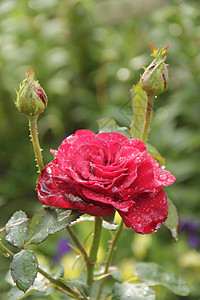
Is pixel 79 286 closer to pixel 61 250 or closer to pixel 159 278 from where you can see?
pixel 159 278

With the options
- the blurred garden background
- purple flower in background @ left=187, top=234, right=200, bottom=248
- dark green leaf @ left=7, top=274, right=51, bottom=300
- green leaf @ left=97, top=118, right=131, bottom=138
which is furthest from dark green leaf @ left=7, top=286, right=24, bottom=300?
purple flower in background @ left=187, top=234, right=200, bottom=248

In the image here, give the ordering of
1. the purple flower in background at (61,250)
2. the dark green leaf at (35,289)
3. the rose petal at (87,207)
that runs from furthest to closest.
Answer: the purple flower in background at (61,250) < the dark green leaf at (35,289) < the rose petal at (87,207)

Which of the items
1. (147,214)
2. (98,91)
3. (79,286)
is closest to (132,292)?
(79,286)

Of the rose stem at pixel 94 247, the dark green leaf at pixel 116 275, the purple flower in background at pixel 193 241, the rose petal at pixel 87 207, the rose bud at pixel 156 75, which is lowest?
the purple flower in background at pixel 193 241

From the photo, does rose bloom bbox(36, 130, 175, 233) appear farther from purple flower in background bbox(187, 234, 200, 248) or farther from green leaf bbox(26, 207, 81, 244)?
purple flower in background bbox(187, 234, 200, 248)

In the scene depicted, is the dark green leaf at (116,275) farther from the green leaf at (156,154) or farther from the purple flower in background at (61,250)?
the purple flower in background at (61,250)

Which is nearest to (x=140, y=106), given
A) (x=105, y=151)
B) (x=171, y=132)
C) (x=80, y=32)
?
(x=105, y=151)

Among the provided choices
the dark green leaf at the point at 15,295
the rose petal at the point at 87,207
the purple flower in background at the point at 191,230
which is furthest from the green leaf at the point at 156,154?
the purple flower in background at the point at 191,230

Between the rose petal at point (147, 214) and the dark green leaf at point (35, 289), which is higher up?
the rose petal at point (147, 214)
